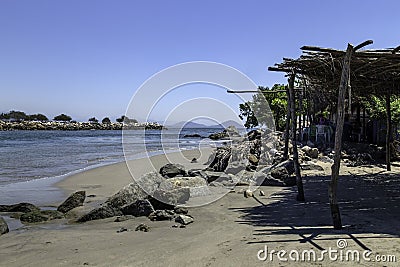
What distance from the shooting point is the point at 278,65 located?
25.2 ft

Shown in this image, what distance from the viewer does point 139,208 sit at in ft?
24.8

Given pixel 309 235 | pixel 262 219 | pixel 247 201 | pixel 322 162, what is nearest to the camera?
pixel 309 235

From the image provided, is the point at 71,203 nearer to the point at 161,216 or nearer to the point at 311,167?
the point at 161,216

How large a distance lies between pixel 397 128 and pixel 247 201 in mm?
10090

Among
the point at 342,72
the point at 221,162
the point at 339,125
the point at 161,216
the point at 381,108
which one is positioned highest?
the point at 381,108

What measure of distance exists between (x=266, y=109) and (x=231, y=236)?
23976 millimetres

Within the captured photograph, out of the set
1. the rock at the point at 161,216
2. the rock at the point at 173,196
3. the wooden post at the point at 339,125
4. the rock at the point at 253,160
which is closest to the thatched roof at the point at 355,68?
the wooden post at the point at 339,125

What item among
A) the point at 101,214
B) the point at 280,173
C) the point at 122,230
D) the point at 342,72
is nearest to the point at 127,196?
the point at 101,214

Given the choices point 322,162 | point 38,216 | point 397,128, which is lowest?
point 38,216

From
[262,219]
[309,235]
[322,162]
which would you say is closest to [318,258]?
[309,235]

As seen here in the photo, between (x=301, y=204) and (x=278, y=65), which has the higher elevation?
(x=278, y=65)

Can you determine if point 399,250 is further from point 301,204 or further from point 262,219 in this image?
point 301,204

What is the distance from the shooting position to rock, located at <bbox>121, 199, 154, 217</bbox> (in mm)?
7512

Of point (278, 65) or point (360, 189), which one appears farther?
point (360, 189)
